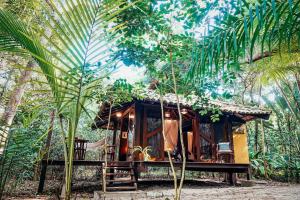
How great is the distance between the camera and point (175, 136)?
10.0 m

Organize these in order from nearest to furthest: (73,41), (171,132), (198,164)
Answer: (73,41) < (198,164) < (171,132)

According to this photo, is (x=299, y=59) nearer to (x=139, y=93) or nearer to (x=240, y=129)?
(x=139, y=93)

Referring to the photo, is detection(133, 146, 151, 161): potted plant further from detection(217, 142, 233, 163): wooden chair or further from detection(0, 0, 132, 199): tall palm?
detection(0, 0, 132, 199): tall palm

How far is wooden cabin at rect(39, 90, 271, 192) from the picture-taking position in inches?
305

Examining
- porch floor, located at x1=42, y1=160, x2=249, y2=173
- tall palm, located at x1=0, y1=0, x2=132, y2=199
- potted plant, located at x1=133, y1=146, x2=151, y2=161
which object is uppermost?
tall palm, located at x1=0, y1=0, x2=132, y2=199

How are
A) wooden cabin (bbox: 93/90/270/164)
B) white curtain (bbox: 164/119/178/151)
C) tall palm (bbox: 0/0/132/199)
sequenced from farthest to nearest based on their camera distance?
white curtain (bbox: 164/119/178/151) < wooden cabin (bbox: 93/90/270/164) < tall palm (bbox: 0/0/132/199)

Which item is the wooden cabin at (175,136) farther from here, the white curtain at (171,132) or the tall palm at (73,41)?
the tall palm at (73,41)

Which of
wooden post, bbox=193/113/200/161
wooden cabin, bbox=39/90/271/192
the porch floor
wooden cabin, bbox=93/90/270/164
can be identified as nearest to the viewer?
the porch floor

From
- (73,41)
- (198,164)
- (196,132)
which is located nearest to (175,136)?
(196,132)

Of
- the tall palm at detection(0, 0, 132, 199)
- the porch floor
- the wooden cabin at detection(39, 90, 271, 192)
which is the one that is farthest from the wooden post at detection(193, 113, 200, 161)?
the tall palm at detection(0, 0, 132, 199)

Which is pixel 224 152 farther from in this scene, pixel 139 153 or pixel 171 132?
pixel 139 153

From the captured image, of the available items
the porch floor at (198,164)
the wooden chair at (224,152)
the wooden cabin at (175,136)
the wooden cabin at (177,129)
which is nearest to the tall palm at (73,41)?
the wooden cabin at (175,136)

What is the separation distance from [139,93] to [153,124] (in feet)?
15.1

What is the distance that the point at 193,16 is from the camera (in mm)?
3082
